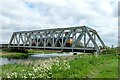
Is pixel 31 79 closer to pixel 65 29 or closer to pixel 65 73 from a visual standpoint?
pixel 65 73

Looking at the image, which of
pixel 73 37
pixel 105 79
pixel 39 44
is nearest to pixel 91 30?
pixel 73 37

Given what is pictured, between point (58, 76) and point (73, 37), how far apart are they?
86248 millimetres

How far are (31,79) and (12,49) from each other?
11501 cm

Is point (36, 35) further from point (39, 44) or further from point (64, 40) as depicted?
point (64, 40)

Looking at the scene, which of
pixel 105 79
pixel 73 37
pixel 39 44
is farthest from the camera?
pixel 39 44

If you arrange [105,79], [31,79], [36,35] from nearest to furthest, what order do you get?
1. [31,79]
2. [105,79]
3. [36,35]

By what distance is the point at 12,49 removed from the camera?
406 feet

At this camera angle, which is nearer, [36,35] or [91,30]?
[91,30]

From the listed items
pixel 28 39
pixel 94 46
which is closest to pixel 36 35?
pixel 28 39

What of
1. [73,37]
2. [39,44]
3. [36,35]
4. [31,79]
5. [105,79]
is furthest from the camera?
[36,35]

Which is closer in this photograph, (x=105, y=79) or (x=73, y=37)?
(x=105, y=79)

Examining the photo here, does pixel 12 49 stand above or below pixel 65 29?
below

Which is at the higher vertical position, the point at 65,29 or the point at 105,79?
the point at 65,29

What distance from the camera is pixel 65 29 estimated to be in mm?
103750
